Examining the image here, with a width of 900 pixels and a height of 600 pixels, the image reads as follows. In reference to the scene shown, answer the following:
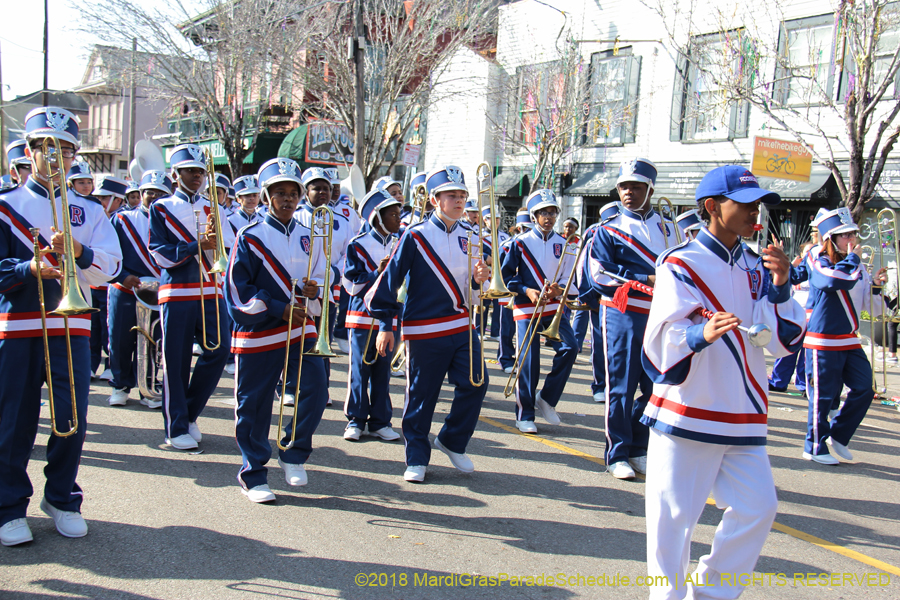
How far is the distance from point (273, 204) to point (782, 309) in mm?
3082

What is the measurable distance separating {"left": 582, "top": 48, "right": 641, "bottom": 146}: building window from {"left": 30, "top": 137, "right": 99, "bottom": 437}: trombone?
51.6 feet

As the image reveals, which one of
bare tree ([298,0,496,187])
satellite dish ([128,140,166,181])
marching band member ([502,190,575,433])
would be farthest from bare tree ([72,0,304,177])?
marching band member ([502,190,575,433])

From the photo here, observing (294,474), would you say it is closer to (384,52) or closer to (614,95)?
(384,52)

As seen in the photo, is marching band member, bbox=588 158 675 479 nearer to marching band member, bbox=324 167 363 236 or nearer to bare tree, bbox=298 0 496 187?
marching band member, bbox=324 167 363 236

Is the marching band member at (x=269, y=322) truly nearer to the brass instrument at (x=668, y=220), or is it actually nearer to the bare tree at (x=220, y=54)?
the brass instrument at (x=668, y=220)

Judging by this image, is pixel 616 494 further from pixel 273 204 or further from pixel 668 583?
pixel 273 204

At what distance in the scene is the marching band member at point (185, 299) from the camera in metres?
5.83

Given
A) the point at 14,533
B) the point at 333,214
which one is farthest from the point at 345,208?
the point at 14,533

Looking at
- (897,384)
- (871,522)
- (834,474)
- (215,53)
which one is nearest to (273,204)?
(871,522)

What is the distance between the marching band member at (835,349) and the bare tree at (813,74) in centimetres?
514

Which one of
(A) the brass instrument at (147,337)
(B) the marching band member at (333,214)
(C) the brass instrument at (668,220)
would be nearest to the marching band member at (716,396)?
(C) the brass instrument at (668,220)

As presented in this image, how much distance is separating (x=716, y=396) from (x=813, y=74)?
422 inches

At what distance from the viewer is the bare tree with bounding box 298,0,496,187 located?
57.0 ft

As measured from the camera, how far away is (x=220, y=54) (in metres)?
20.2
